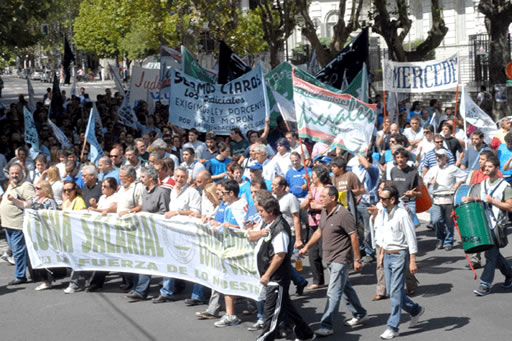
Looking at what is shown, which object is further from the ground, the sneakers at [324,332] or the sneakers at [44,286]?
the sneakers at [44,286]

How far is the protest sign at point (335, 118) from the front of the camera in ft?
34.8

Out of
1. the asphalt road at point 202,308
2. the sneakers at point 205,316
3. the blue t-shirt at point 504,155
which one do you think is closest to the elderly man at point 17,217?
the asphalt road at point 202,308

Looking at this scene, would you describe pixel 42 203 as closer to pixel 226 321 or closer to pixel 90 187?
pixel 90 187

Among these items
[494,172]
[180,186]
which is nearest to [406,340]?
[494,172]

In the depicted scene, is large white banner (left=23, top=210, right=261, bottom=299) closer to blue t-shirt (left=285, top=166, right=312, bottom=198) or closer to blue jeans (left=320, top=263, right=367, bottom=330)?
blue jeans (left=320, top=263, right=367, bottom=330)

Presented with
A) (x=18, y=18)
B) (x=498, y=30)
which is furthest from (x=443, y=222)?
(x=18, y=18)

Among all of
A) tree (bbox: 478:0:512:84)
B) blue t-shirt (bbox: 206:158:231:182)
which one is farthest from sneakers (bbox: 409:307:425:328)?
tree (bbox: 478:0:512:84)

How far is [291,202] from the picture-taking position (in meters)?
9.37

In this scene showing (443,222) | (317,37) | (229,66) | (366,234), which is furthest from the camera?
(317,37)

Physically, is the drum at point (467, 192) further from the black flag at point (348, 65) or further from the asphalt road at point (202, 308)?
the black flag at point (348, 65)

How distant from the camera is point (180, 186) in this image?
31.6 ft

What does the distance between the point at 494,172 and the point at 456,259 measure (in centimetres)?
201

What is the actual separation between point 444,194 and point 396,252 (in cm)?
382

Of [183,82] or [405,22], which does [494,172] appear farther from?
[405,22]
